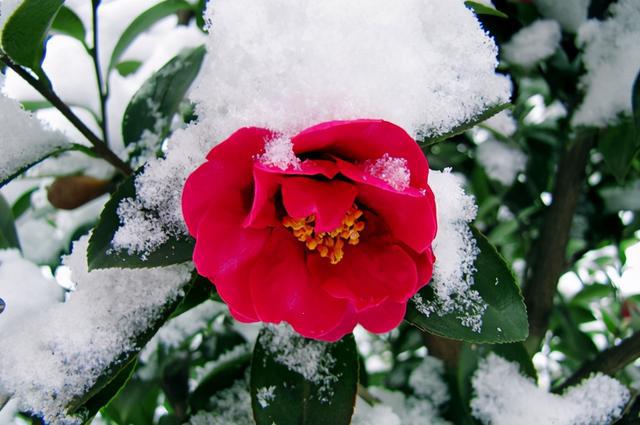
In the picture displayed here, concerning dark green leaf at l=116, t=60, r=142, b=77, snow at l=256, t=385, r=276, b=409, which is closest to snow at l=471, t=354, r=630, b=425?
snow at l=256, t=385, r=276, b=409

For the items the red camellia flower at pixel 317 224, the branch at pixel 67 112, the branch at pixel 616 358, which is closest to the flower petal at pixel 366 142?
the red camellia flower at pixel 317 224

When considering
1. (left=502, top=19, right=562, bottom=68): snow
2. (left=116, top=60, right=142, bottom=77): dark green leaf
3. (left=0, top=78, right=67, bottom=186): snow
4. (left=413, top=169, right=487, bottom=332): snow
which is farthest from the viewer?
(left=116, top=60, right=142, bottom=77): dark green leaf

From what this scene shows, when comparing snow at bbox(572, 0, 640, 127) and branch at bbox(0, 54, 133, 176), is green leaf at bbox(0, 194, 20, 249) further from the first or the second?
snow at bbox(572, 0, 640, 127)

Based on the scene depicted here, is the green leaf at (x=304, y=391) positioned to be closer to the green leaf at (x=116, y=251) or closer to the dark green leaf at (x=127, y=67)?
the green leaf at (x=116, y=251)

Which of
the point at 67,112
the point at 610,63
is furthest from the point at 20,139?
the point at 610,63

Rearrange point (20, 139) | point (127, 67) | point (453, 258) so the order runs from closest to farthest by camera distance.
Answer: point (453, 258) < point (20, 139) < point (127, 67)

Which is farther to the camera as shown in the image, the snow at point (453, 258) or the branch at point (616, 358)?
the branch at point (616, 358)

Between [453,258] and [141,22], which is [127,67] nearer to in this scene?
[141,22]
